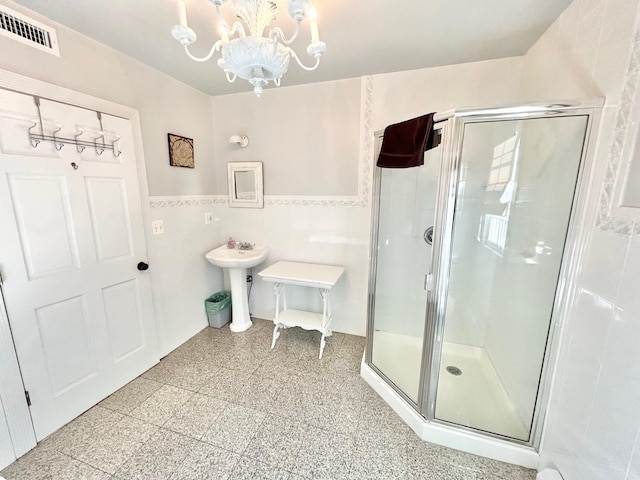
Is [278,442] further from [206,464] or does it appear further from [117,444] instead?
[117,444]

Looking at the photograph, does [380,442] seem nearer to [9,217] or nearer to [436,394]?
[436,394]

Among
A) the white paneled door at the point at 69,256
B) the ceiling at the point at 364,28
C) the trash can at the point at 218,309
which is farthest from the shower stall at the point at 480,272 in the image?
the white paneled door at the point at 69,256

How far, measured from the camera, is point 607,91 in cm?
111

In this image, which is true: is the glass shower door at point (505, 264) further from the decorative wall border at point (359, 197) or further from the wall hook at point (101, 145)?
the wall hook at point (101, 145)

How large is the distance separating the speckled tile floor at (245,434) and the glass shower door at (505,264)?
0.34 metres

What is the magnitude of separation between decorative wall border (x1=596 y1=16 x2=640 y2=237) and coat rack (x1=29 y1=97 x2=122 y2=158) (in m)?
2.82

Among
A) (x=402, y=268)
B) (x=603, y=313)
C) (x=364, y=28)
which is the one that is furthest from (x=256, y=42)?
(x=402, y=268)

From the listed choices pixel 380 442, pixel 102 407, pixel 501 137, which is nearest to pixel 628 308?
pixel 501 137

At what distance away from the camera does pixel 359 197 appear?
246 centimetres

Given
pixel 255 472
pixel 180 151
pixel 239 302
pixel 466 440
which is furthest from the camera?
pixel 239 302

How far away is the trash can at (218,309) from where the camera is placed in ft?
9.14

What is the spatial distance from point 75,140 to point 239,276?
5.32 feet

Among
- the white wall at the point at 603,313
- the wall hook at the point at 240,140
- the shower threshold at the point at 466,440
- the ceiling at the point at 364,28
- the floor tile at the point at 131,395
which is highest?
the ceiling at the point at 364,28

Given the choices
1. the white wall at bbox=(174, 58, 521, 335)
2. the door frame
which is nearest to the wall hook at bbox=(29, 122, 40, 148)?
the door frame
